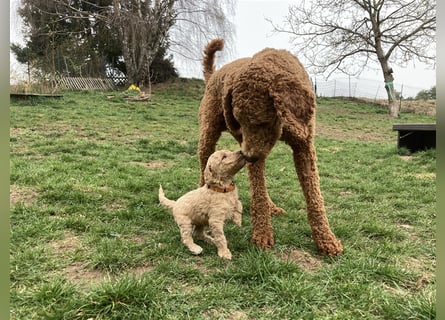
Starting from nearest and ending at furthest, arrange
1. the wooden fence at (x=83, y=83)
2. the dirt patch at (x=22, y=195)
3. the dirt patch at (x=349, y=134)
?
the dirt patch at (x=22, y=195), the dirt patch at (x=349, y=134), the wooden fence at (x=83, y=83)

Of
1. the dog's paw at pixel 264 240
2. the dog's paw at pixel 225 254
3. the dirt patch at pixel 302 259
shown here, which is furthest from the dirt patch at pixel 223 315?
the dog's paw at pixel 264 240

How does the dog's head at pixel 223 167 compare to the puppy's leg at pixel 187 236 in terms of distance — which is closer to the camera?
the dog's head at pixel 223 167

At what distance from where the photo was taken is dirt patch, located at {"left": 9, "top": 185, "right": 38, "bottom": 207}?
11.9 ft

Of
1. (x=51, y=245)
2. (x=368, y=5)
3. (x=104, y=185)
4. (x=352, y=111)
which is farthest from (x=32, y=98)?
(x=368, y=5)

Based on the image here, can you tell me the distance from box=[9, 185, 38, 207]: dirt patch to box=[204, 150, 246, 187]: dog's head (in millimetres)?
2247

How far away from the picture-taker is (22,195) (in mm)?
3812

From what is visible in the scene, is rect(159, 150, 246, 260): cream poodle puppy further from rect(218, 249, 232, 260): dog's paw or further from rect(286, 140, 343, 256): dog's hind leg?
rect(286, 140, 343, 256): dog's hind leg

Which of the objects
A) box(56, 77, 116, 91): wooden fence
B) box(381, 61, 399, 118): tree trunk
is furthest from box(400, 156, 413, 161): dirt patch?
box(56, 77, 116, 91): wooden fence

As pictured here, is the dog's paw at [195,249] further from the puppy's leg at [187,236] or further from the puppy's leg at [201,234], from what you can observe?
the puppy's leg at [201,234]

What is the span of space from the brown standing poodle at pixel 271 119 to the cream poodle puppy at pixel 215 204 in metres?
0.17

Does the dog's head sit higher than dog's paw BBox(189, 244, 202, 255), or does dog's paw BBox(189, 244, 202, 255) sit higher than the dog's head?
the dog's head

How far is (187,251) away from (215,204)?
1.50ft

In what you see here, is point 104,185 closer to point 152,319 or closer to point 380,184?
point 152,319

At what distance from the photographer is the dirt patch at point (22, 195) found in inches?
143
